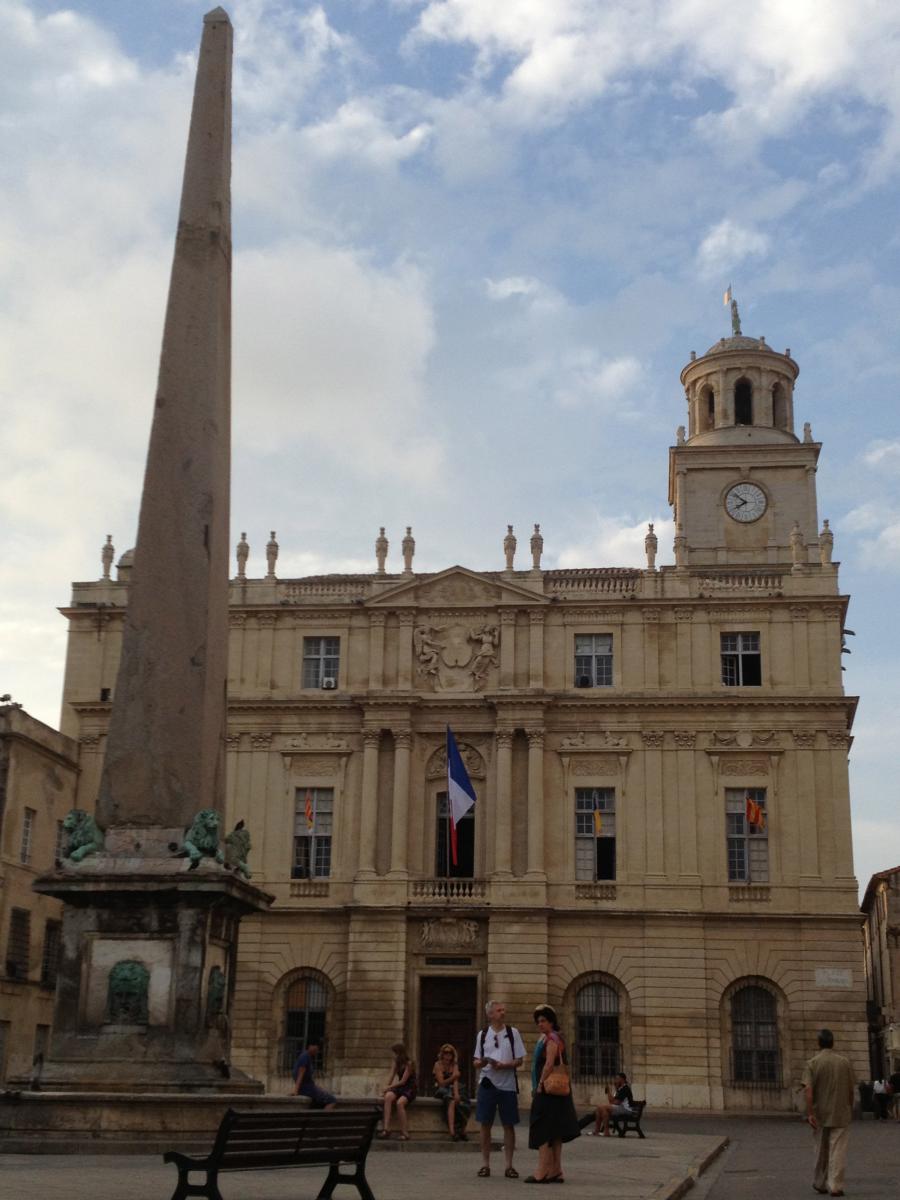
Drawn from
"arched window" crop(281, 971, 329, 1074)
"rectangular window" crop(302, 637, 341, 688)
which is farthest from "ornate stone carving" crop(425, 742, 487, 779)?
"arched window" crop(281, 971, 329, 1074)

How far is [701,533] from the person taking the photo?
43469mm

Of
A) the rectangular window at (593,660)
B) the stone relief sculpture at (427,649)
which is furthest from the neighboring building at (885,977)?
the stone relief sculpture at (427,649)

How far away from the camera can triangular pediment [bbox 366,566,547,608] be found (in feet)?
121

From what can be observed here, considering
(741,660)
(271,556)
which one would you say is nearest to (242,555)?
(271,556)

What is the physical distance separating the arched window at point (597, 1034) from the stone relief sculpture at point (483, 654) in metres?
7.56

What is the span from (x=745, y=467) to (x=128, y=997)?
33454 mm

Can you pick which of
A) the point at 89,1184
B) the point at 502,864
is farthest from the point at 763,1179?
the point at 502,864

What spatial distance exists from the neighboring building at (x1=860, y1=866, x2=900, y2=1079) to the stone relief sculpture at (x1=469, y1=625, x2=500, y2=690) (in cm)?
1756

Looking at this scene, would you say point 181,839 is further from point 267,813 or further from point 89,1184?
point 267,813

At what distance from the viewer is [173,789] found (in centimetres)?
1373

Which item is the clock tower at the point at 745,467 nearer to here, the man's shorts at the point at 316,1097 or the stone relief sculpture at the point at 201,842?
the man's shorts at the point at 316,1097

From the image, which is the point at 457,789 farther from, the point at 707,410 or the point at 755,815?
the point at 707,410

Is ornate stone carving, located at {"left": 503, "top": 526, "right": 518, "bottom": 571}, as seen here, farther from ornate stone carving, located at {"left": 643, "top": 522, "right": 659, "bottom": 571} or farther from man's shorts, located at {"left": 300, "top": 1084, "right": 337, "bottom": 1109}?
man's shorts, located at {"left": 300, "top": 1084, "right": 337, "bottom": 1109}

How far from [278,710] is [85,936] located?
23.5 meters
